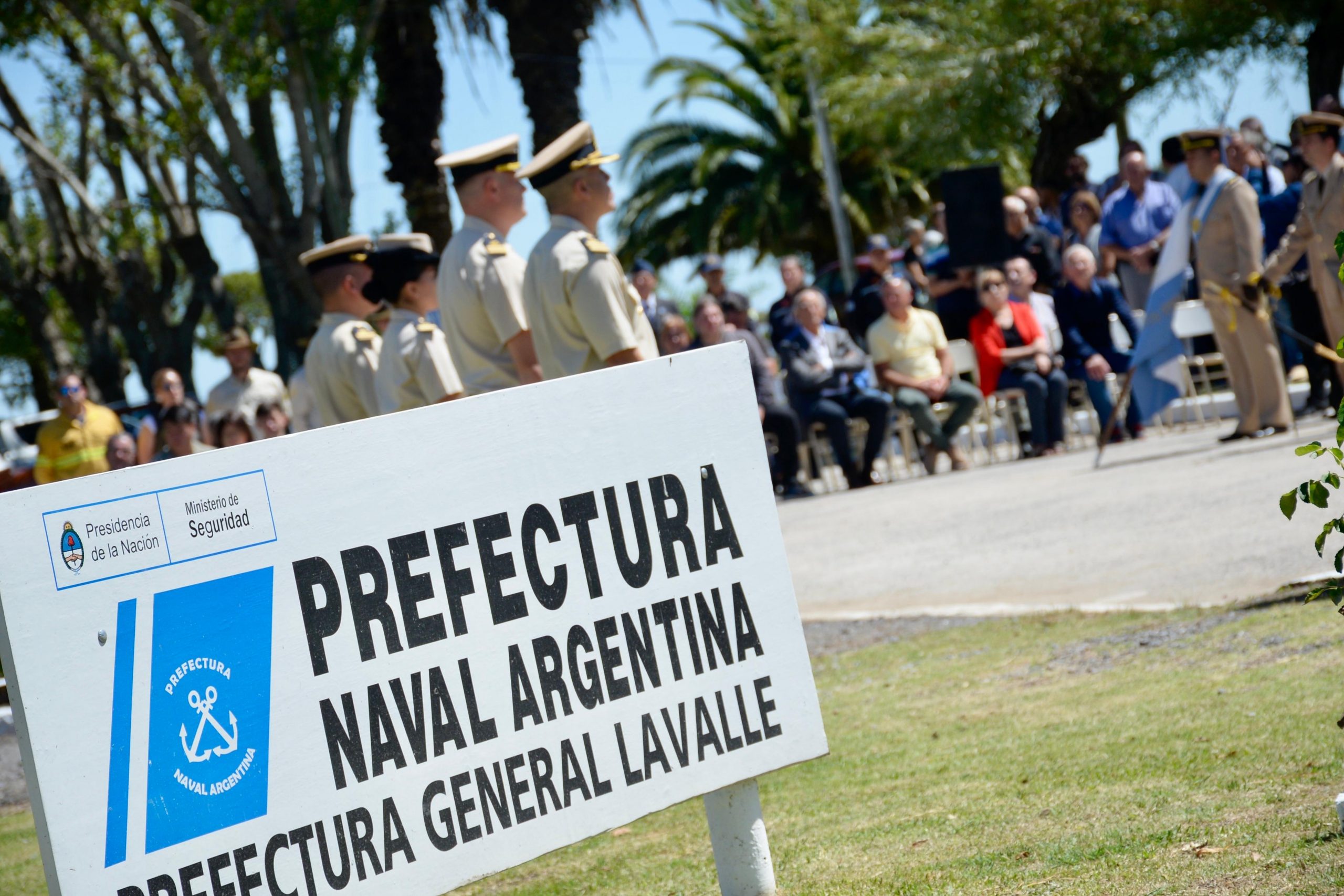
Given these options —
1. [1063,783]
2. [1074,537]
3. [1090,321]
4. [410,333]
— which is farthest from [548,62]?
[1063,783]

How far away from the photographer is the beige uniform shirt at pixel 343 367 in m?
8.75

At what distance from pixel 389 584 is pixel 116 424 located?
42.1 feet

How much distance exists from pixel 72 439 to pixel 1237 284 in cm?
1039

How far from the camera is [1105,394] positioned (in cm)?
1458

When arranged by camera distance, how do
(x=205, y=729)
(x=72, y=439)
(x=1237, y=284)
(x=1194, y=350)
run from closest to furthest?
1. (x=205, y=729)
2. (x=1237, y=284)
3. (x=72, y=439)
4. (x=1194, y=350)

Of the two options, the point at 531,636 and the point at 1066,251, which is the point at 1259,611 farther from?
the point at 1066,251

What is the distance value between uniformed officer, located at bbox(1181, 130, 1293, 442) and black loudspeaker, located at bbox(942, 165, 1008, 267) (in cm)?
309

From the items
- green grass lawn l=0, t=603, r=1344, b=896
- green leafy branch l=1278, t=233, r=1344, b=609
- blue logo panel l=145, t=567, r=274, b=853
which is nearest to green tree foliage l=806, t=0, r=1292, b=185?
green grass lawn l=0, t=603, r=1344, b=896

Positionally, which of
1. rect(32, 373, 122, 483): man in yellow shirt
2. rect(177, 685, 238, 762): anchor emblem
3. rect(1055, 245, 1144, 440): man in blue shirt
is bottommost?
rect(177, 685, 238, 762): anchor emblem

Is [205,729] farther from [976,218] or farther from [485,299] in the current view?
[976,218]

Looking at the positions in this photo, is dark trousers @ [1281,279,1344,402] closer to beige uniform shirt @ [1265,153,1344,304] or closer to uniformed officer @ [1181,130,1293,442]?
uniformed officer @ [1181,130,1293,442]

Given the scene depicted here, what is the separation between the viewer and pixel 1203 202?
1231 centimetres

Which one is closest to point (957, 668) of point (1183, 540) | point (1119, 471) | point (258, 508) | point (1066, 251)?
point (1183, 540)

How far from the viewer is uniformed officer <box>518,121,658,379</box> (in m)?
6.93
